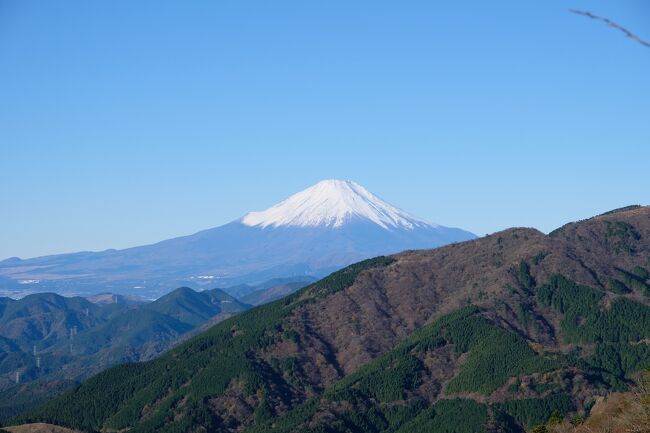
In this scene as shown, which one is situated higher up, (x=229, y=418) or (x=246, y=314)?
(x=246, y=314)

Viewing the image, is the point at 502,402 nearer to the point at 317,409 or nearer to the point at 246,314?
the point at 317,409

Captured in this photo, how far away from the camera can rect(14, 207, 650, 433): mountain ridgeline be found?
140m

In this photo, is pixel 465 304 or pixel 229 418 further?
pixel 465 304

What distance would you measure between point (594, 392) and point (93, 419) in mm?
74964

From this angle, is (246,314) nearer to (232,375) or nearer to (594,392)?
(232,375)

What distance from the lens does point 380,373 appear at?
153 m

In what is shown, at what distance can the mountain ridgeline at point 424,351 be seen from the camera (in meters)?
140

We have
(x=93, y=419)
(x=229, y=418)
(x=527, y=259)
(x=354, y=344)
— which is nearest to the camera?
(x=229, y=418)

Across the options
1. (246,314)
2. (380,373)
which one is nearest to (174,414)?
(380,373)

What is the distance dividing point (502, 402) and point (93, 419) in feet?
208

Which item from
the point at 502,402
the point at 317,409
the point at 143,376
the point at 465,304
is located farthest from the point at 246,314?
the point at 502,402

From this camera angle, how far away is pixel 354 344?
168 metres

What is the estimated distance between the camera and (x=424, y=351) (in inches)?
6216

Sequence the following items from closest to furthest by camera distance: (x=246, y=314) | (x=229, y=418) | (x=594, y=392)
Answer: (x=594, y=392), (x=229, y=418), (x=246, y=314)
